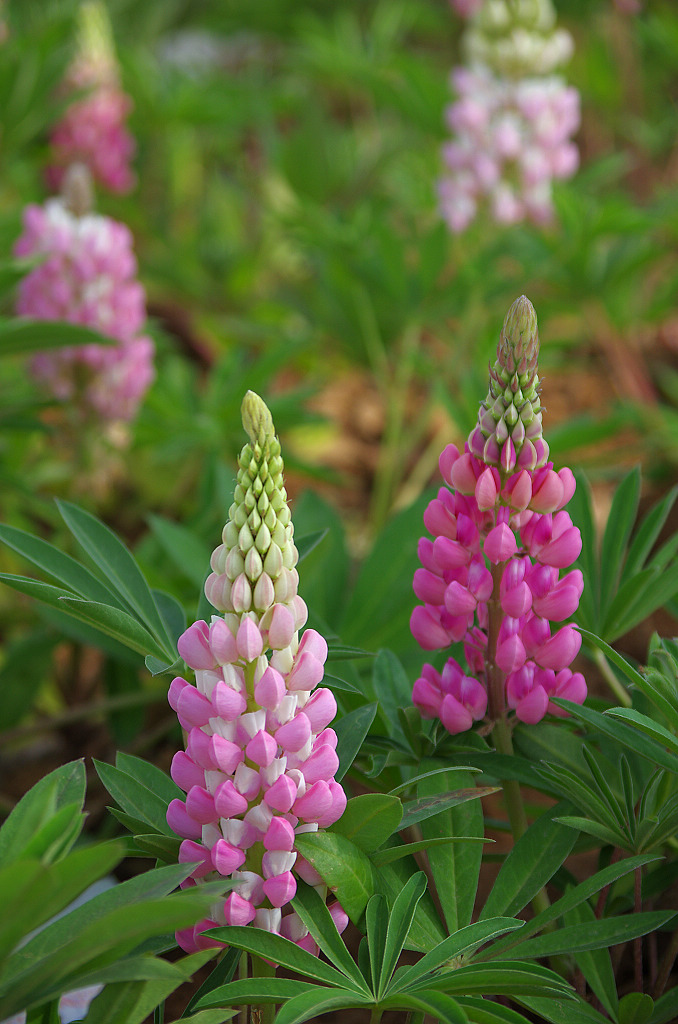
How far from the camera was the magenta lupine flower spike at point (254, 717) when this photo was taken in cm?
66

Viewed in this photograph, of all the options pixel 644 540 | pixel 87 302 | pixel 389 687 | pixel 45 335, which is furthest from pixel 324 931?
pixel 87 302

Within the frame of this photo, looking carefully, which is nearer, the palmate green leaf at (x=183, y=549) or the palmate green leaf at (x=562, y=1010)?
the palmate green leaf at (x=562, y=1010)

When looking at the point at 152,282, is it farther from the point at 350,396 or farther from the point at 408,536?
the point at 408,536

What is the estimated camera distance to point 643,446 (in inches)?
78.9

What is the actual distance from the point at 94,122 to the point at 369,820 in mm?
2343

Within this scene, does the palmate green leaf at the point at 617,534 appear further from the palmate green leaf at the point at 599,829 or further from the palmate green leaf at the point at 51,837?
the palmate green leaf at the point at 51,837

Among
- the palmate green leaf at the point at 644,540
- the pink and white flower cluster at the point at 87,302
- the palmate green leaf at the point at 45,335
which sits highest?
the pink and white flower cluster at the point at 87,302

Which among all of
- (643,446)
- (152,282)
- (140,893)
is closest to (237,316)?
(152,282)

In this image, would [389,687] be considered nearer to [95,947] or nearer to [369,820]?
[369,820]

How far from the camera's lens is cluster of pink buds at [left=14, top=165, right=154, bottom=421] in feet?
5.38

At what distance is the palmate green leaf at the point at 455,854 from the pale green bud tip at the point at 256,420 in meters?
0.32

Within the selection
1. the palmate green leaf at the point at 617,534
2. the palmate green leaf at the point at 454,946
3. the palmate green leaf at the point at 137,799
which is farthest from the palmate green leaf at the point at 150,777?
the palmate green leaf at the point at 617,534

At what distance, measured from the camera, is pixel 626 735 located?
75 centimetres

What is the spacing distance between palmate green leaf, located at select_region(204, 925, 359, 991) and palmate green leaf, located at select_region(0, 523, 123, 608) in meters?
0.32
